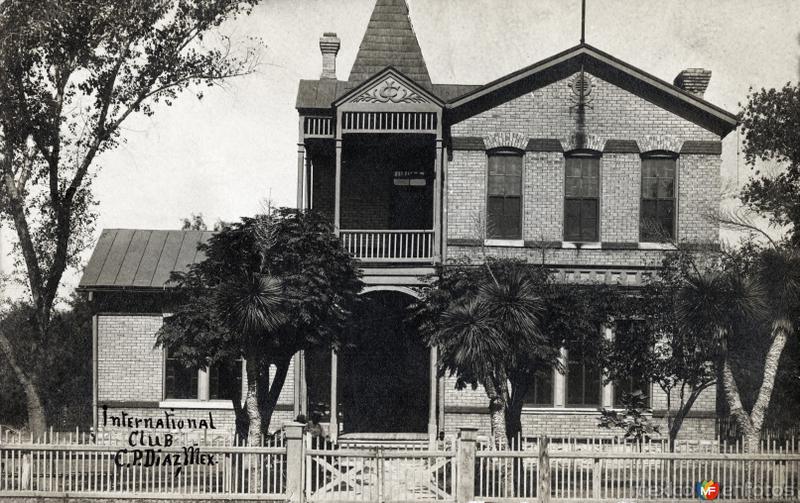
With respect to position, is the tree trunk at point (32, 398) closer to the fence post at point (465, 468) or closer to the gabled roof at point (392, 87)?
the gabled roof at point (392, 87)

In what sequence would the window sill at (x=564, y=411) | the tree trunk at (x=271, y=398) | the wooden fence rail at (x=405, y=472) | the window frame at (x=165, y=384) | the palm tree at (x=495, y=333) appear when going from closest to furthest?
1. the wooden fence rail at (x=405, y=472)
2. the palm tree at (x=495, y=333)
3. the tree trunk at (x=271, y=398)
4. the window sill at (x=564, y=411)
5. the window frame at (x=165, y=384)

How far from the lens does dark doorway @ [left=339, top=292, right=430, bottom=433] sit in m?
20.4

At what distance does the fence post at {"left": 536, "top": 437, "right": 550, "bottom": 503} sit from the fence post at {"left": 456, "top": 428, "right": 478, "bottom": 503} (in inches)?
36.3

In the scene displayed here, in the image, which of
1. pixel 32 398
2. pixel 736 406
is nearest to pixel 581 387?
pixel 736 406

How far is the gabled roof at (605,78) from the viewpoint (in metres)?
18.7

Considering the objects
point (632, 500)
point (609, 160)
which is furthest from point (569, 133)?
point (632, 500)

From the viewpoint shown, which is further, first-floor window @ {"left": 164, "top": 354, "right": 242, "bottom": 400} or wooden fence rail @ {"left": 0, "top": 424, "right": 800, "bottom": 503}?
first-floor window @ {"left": 164, "top": 354, "right": 242, "bottom": 400}

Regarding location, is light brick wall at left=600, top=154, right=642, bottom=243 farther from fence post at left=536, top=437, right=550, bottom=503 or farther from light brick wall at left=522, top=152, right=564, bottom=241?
fence post at left=536, top=437, right=550, bottom=503

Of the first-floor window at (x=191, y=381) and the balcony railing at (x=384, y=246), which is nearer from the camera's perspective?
the balcony railing at (x=384, y=246)

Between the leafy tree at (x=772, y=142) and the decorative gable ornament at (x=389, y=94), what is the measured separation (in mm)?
7712

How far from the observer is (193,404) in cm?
1966

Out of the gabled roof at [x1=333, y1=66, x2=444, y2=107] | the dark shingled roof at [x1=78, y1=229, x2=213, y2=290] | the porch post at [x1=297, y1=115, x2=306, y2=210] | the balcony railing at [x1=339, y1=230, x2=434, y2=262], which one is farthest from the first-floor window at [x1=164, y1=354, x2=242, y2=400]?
the gabled roof at [x1=333, y1=66, x2=444, y2=107]

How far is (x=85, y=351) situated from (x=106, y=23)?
16.0m

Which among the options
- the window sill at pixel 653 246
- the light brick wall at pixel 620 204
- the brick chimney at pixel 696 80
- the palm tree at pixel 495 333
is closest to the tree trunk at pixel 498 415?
the palm tree at pixel 495 333
